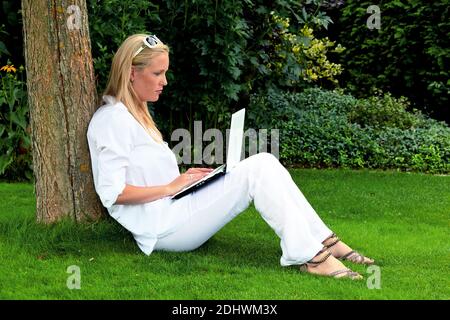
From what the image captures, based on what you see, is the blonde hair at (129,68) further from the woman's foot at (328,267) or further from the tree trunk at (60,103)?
the woman's foot at (328,267)

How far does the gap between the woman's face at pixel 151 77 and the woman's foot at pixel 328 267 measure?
4.23 ft

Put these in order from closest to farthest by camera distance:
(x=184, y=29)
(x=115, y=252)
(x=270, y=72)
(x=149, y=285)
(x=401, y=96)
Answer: (x=149, y=285), (x=115, y=252), (x=184, y=29), (x=270, y=72), (x=401, y=96)

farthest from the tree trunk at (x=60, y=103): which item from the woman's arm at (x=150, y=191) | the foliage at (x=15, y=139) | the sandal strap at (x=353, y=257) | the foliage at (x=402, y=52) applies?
the foliage at (x=402, y=52)

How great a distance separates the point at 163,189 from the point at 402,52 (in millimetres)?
7227

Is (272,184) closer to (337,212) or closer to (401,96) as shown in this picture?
(337,212)

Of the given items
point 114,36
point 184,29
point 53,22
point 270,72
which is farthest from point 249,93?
point 53,22

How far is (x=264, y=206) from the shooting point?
3920mm

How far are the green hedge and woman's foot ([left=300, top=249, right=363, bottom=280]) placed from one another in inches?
154

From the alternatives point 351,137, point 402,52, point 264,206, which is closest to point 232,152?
point 264,206

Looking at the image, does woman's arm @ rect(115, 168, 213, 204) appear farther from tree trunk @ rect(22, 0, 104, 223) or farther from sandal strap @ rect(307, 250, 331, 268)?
sandal strap @ rect(307, 250, 331, 268)

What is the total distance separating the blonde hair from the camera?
4191mm

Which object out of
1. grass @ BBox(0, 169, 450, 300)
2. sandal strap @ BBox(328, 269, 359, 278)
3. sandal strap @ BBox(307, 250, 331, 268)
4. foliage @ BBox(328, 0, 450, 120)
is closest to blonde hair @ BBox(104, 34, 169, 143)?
grass @ BBox(0, 169, 450, 300)

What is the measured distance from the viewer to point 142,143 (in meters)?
4.23

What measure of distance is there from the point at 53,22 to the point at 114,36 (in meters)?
1.72
